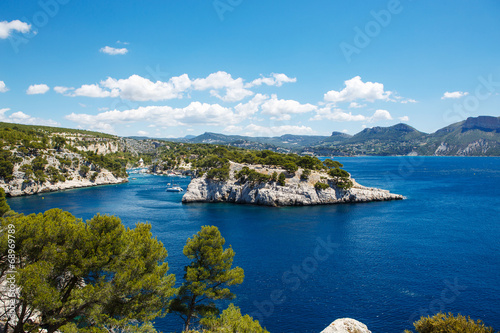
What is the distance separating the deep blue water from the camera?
28312mm

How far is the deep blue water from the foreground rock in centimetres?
429

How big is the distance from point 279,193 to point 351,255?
40.2 meters

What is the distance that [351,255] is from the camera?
141 feet

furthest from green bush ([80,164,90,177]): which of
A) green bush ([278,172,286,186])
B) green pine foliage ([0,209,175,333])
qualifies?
green pine foliage ([0,209,175,333])

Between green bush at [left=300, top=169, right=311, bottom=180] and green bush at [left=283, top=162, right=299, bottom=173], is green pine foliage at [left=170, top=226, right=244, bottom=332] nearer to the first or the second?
green bush at [left=283, top=162, right=299, bottom=173]

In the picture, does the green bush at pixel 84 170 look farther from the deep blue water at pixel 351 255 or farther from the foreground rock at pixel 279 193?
the foreground rock at pixel 279 193

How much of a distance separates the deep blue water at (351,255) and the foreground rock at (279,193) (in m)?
4.29

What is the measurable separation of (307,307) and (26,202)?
90610 mm

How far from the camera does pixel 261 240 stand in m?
50.5

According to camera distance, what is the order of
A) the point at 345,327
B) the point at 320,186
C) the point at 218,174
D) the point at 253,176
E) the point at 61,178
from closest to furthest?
1. the point at 345,327
2. the point at 320,186
3. the point at 253,176
4. the point at 218,174
5. the point at 61,178

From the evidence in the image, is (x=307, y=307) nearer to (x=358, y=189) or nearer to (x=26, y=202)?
(x=358, y=189)

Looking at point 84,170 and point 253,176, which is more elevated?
point 253,176

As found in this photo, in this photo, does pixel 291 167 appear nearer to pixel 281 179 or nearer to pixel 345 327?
pixel 281 179

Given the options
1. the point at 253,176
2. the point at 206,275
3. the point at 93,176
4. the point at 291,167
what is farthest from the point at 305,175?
the point at 93,176
